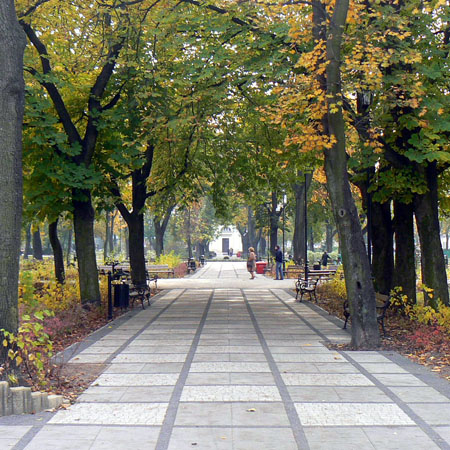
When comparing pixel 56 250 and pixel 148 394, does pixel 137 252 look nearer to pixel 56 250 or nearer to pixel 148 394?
pixel 56 250

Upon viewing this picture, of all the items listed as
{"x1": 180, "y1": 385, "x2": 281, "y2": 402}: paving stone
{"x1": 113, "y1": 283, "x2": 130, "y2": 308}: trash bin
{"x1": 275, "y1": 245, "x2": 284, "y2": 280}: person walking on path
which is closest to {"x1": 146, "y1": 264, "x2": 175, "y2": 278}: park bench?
{"x1": 275, "y1": 245, "x2": 284, "y2": 280}: person walking on path

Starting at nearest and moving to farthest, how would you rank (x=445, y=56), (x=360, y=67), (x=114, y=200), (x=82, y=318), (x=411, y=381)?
(x=411, y=381), (x=360, y=67), (x=445, y=56), (x=82, y=318), (x=114, y=200)

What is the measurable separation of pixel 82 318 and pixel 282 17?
860 centimetres

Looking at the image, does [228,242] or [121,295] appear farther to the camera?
[228,242]

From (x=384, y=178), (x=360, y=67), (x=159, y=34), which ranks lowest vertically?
(x=384, y=178)

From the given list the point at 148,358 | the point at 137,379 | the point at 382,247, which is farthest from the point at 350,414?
the point at 382,247

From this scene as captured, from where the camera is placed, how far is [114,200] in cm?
1997

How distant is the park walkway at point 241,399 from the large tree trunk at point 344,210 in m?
0.96

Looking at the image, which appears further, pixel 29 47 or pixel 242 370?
pixel 29 47

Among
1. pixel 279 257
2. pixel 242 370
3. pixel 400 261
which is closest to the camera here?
pixel 242 370

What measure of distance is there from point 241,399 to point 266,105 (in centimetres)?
875

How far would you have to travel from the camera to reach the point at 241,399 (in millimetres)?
7383

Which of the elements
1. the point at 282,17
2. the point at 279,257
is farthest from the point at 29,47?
the point at 279,257

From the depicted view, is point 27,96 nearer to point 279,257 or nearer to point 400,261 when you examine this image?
point 400,261
